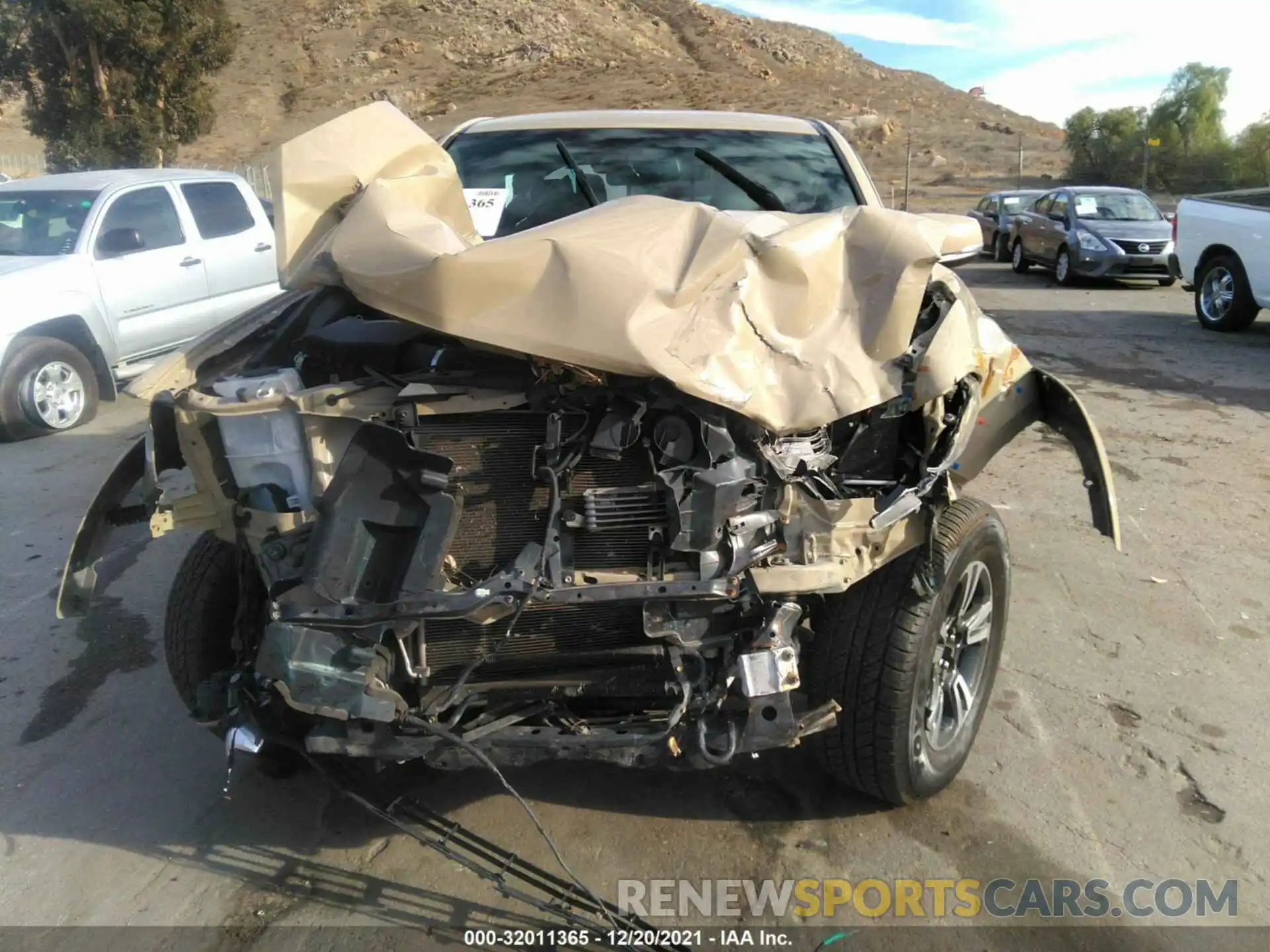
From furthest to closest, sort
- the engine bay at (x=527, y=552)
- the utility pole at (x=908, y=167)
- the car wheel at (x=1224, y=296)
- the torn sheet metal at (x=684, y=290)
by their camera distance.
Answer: the utility pole at (x=908, y=167)
the car wheel at (x=1224, y=296)
the engine bay at (x=527, y=552)
the torn sheet metal at (x=684, y=290)

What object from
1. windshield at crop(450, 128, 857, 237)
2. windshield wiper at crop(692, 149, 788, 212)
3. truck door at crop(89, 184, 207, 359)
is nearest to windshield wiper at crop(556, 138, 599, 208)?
windshield at crop(450, 128, 857, 237)

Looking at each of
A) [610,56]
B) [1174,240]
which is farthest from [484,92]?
[1174,240]

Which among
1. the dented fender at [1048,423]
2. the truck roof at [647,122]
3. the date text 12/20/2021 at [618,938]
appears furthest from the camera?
the truck roof at [647,122]

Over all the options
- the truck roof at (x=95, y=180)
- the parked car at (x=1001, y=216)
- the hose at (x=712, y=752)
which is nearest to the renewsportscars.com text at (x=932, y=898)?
the hose at (x=712, y=752)

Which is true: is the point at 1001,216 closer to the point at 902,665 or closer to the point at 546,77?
the point at 902,665

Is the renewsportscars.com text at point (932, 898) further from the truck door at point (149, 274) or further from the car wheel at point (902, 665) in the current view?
the truck door at point (149, 274)

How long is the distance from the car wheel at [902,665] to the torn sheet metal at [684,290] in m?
0.57

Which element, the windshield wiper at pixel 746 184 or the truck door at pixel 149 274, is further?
the truck door at pixel 149 274

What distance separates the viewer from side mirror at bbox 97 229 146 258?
26.0 feet

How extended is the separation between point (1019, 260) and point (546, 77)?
1928 inches

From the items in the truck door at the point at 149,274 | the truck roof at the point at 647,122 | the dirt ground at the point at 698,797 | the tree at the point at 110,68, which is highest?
the tree at the point at 110,68

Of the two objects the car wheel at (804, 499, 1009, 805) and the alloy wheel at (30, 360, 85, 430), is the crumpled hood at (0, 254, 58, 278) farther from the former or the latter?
the car wheel at (804, 499, 1009, 805)

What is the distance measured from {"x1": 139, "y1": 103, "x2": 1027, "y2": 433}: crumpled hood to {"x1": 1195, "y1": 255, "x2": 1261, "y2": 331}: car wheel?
10.1 meters

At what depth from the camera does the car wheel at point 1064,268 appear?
15594 mm
